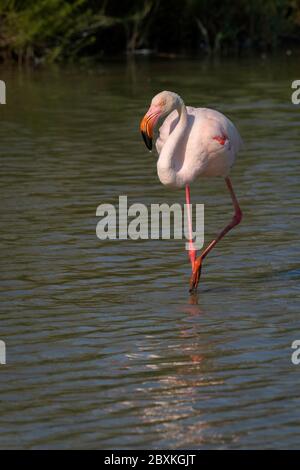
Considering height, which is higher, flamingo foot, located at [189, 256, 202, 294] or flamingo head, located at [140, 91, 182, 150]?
flamingo head, located at [140, 91, 182, 150]

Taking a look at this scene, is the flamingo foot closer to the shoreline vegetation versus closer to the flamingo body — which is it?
the flamingo body

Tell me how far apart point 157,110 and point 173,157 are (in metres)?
0.32

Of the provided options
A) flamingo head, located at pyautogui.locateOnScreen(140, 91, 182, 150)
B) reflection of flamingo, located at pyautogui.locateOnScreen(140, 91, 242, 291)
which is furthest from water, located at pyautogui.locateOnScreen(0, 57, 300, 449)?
flamingo head, located at pyautogui.locateOnScreen(140, 91, 182, 150)

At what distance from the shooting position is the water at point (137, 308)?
5359 mm

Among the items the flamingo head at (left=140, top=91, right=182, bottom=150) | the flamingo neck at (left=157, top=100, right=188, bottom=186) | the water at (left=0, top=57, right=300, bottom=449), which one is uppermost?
the flamingo head at (left=140, top=91, right=182, bottom=150)

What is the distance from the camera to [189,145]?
7.68 meters

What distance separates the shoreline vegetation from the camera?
2056 centimetres

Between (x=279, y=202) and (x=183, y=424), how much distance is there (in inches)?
191

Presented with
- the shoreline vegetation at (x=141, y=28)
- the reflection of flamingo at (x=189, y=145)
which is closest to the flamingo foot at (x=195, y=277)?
the reflection of flamingo at (x=189, y=145)

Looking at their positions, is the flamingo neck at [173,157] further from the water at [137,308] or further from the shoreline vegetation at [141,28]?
the shoreline vegetation at [141,28]

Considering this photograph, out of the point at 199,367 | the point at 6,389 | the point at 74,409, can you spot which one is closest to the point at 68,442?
the point at 74,409

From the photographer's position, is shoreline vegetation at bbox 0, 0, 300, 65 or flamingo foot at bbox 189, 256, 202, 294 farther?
shoreline vegetation at bbox 0, 0, 300, 65
